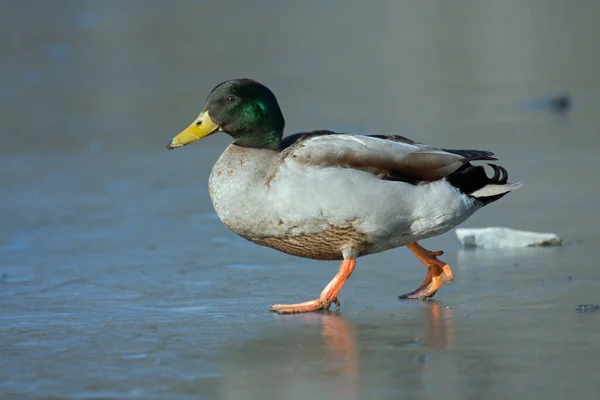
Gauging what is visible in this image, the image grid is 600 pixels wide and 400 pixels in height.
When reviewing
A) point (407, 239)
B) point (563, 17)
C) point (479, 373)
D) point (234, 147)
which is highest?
point (563, 17)

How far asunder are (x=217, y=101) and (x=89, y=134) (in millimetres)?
5723

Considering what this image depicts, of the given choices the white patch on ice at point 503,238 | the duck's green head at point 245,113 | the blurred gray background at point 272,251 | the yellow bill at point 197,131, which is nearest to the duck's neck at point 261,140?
the duck's green head at point 245,113

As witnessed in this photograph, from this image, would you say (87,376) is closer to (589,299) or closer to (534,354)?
(534,354)

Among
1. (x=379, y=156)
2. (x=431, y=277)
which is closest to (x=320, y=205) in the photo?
(x=379, y=156)

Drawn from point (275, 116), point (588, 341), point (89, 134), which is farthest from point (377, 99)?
point (588, 341)

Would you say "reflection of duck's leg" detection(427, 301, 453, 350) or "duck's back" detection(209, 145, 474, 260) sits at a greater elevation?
"duck's back" detection(209, 145, 474, 260)

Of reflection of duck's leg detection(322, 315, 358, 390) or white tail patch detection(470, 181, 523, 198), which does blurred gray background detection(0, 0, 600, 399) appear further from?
white tail patch detection(470, 181, 523, 198)

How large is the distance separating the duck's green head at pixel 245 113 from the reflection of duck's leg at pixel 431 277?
34.6 inches

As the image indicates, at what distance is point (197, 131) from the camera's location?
19.2 ft

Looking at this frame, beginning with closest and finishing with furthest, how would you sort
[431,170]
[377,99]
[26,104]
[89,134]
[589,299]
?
[589,299]
[431,170]
[89,134]
[377,99]
[26,104]

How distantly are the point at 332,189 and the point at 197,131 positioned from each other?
0.85 metres

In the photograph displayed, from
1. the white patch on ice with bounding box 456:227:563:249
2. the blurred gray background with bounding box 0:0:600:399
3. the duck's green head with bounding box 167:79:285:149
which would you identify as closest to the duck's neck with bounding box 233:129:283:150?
the duck's green head with bounding box 167:79:285:149

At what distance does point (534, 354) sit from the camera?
14.0 ft

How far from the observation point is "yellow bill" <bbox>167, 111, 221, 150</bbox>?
5805 mm
